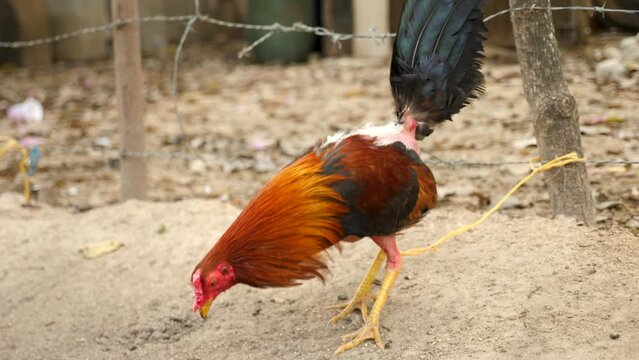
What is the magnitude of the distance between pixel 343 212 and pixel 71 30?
7.99 metres

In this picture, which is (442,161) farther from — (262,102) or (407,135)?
(262,102)

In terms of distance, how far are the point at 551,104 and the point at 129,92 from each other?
2.33 meters

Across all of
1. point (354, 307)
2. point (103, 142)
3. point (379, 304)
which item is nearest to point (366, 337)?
point (379, 304)

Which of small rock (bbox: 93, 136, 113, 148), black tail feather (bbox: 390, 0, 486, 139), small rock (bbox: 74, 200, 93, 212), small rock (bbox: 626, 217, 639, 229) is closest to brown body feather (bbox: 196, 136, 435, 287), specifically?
black tail feather (bbox: 390, 0, 486, 139)

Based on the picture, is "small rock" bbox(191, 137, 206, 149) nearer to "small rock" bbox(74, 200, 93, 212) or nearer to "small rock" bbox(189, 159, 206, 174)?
"small rock" bbox(189, 159, 206, 174)

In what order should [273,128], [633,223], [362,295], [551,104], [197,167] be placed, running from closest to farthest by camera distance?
1. [362,295]
2. [551,104]
3. [633,223]
4. [197,167]
5. [273,128]

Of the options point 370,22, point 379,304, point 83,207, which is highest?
point 370,22

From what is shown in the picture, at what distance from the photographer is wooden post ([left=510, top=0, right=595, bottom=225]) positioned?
3.27 meters

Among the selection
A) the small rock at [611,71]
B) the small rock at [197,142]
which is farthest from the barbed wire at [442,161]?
the small rock at [611,71]

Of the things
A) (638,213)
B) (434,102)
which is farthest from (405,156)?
(638,213)

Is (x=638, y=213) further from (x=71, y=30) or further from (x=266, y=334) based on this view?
(x=71, y=30)

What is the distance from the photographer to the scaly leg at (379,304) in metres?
2.87

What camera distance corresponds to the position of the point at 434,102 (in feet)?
10.1

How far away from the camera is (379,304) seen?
288 centimetres
